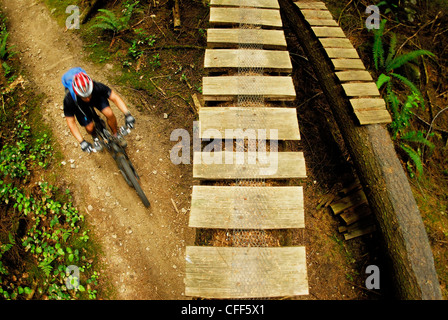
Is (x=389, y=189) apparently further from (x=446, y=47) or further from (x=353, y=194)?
(x=446, y=47)

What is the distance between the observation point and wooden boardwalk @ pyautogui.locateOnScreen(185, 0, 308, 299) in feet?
→ 9.05

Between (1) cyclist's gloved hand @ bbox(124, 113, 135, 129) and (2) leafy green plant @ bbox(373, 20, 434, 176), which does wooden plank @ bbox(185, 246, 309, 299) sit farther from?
(2) leafy green plant @ bbox(373, 20, 434, 176)

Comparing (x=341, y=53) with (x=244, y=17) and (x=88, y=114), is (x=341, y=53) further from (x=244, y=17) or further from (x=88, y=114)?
(x=88, y=114)

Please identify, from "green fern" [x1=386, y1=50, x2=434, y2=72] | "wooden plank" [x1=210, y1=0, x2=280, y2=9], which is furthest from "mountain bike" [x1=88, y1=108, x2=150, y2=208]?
"green fern" [x1=386, y1=50, x2=434, y2=72]

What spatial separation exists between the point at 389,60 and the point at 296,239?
14.5ft

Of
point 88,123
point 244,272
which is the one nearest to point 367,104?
point 244,272

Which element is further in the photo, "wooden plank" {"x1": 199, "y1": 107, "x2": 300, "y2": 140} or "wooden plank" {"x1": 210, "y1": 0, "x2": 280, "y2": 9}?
"wooden plank" {"x1": 210, "y1": 0, "x2": 280, "y2": 9}

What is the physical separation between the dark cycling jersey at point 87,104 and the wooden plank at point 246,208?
221 centimetres

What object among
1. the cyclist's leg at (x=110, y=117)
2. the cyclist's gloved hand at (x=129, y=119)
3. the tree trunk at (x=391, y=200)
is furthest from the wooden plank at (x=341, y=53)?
the cyclist's leg at (x=110, y=117)

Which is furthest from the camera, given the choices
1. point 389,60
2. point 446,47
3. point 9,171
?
point 446,47

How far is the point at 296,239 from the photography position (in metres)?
4.42

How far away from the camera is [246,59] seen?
3834mm

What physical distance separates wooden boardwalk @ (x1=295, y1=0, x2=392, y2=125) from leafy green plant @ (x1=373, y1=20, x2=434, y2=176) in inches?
46.1
